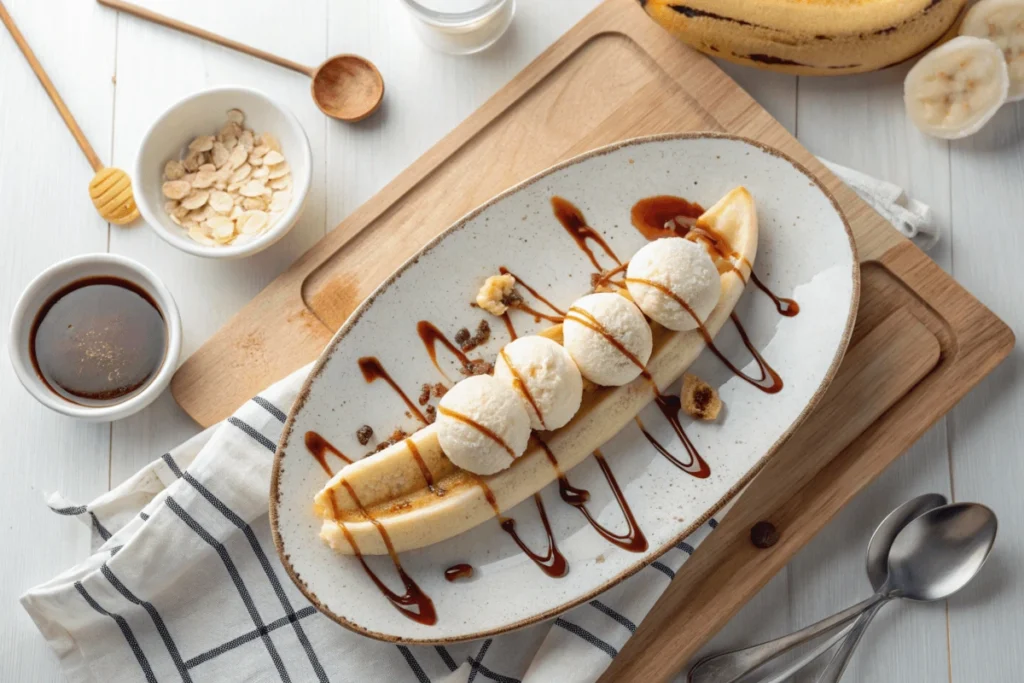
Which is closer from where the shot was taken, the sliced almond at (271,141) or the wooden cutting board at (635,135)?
the wooden cutting board at (635,135)

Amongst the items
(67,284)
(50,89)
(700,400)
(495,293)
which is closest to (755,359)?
(700,400)

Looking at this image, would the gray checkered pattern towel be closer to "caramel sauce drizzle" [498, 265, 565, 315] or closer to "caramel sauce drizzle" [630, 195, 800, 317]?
"caramel sauce drizzle" [498, 265, 565, 315]

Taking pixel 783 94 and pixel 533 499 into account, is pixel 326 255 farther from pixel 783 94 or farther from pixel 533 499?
pixel 783 94

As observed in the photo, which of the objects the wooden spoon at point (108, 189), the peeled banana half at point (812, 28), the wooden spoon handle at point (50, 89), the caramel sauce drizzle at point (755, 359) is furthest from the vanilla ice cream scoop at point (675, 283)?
the wooden spoon handle at point (50, 89)

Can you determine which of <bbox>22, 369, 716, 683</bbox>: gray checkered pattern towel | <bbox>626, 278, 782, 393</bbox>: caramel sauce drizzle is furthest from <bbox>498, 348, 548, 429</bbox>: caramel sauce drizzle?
<bbox>22, 369, 716, 683</bbox>: gray checkered pattern towel

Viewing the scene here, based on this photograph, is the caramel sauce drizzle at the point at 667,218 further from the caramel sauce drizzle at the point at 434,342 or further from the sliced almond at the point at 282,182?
the sliced almond at the point at 282,182

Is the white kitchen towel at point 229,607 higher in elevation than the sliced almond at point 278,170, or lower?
lower

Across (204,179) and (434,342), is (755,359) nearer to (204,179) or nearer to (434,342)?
(434,342)
